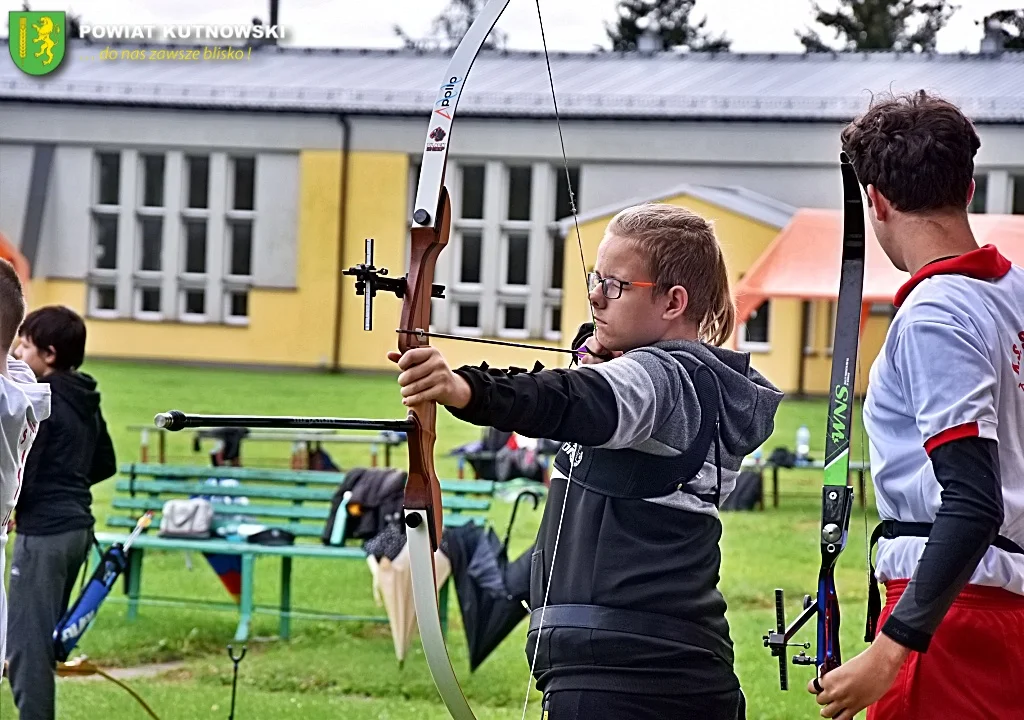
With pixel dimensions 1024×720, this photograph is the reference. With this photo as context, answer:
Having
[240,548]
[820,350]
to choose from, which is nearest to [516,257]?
[820,350]

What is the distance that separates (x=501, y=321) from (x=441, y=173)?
9.12 meters

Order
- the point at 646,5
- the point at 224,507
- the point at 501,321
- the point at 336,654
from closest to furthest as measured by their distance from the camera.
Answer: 1. the point at 336,654
2. the point at 224,507
3. the point at 501,321
4. the point at 646,5

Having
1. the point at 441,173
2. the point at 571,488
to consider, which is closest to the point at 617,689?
the point at 571,488

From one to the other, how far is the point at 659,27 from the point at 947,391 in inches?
423

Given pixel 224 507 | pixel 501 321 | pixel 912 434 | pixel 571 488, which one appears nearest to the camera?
pixel 912 434

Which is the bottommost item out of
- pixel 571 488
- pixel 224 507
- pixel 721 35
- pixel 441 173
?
pixel 224 507

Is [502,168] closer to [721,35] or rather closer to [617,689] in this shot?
[721,35]

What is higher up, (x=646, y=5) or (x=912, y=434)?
(x=646, y=5)

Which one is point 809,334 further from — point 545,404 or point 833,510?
point 545,404

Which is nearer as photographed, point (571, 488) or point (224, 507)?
point (571, 488)

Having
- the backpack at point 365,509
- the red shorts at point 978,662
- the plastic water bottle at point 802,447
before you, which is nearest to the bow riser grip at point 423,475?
the red shorts at point 978,662

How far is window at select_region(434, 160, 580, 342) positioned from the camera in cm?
1041

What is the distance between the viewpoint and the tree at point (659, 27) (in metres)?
11.1

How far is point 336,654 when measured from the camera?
4.39 m
